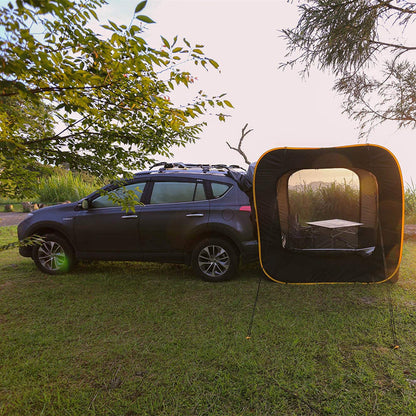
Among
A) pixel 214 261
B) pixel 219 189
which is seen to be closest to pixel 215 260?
pixel 214 261

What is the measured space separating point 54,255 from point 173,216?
219 centimetres

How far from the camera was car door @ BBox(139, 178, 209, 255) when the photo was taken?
4820 mm

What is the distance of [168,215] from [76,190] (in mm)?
11979

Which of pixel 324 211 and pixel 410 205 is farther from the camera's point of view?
pixel 410 205

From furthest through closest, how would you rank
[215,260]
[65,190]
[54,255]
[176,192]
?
[65,190] < [54,255] < [176,192] < [215,260]

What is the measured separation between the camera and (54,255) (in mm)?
5277

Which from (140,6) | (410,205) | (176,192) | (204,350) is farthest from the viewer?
(410,205)

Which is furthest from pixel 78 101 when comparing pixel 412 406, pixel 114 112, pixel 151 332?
pixel 412 406

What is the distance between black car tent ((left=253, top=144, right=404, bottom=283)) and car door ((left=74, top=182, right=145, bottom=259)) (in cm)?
203

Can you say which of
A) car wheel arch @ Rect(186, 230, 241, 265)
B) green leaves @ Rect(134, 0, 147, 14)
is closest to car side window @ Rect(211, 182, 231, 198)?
car wheel arch @ Rect(186, 230, 241, 265)

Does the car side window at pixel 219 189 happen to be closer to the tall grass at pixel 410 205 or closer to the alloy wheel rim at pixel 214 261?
the alloy wheel rim at pixel 214 261

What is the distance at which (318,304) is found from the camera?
157 inches

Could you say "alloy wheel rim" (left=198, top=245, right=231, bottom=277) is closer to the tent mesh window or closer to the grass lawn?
the grass lawn

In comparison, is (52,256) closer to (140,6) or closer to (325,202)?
(140,6)
